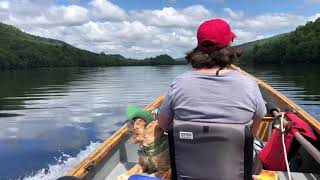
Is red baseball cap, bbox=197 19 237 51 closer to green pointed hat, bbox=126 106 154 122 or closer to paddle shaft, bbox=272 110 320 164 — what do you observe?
green pointed hat, bbox=126 106 154 122

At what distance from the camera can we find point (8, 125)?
54.3 feet

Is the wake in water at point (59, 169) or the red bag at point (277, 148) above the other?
the red bag at point (277, 148)

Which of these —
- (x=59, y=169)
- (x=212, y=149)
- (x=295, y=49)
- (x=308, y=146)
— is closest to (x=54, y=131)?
(x=59, y=169)

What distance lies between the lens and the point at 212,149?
125 inches

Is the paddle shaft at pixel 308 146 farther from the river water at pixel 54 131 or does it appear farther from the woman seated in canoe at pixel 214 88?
the river water at pixel 54 131

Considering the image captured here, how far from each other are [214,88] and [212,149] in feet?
1.48

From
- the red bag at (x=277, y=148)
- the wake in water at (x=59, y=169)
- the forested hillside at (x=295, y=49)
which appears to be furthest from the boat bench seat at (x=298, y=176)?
the forested hillside at (x=295, y=49)

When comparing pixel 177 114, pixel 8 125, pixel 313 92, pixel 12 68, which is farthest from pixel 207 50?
pixel 12 68

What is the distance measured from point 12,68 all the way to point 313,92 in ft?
402

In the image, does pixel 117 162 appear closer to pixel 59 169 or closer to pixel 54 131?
pixel 59 169

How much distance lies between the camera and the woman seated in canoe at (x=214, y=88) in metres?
3.12

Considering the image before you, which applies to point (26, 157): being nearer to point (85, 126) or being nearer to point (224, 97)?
point (85, 126)

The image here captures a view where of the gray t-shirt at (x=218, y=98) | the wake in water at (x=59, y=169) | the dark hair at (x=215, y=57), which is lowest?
the wake in water at (x=59, y=169)

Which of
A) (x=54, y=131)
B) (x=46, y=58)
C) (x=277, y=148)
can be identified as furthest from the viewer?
(x=46, y=58)
